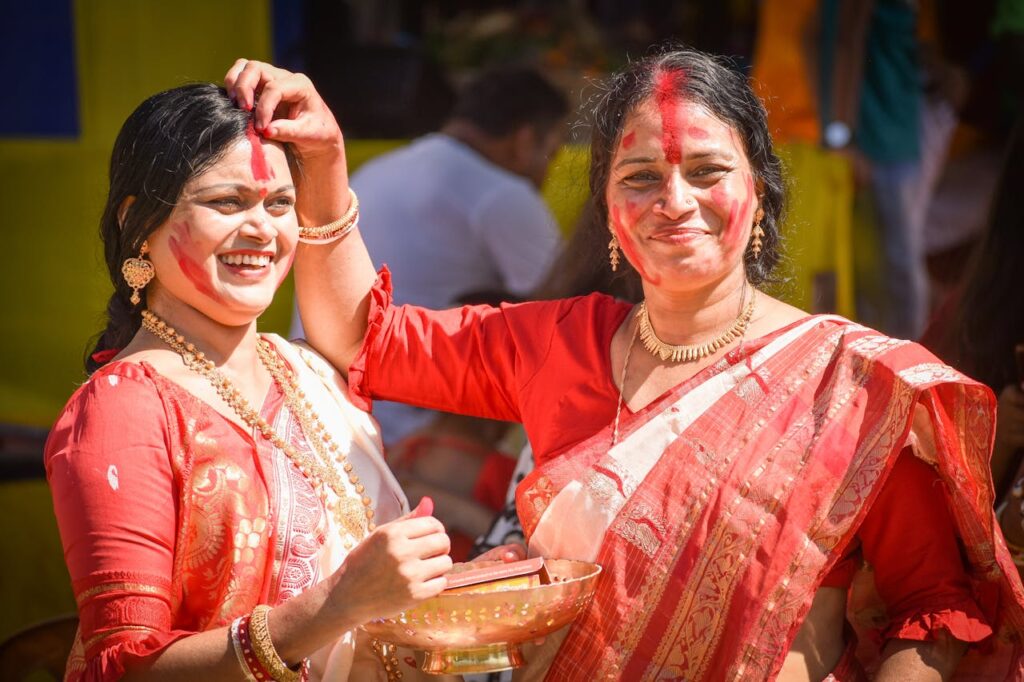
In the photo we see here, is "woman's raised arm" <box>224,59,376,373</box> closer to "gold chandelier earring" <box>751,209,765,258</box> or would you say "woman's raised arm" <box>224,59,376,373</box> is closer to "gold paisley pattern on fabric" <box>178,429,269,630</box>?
"gold paisley pattern on fabric" <box>178,429,269,630</box>

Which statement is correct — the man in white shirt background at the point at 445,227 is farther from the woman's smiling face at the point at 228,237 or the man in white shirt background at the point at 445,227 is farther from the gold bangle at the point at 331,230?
the woman's smiling face at the point at 228,237

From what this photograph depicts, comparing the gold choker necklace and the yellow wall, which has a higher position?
the gold choker necklace

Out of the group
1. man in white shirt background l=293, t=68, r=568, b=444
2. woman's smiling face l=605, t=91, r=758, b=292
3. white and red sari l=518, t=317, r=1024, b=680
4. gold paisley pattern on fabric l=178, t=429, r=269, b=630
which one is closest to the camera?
gold paisley pattern on fabric l=178, t=429, r=269, b=630

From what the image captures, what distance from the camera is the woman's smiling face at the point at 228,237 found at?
255 cm

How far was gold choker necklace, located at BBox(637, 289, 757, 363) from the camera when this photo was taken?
2818 mm

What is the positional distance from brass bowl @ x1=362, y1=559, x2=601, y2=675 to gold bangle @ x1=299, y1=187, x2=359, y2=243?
87cm

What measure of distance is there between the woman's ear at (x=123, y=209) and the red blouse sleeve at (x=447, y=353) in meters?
0.60

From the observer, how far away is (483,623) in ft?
7.94

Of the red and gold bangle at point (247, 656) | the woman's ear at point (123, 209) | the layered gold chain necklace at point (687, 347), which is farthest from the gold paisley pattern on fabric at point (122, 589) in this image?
the layered gold chain necklace at point (687, 347)

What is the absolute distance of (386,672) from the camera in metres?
2.74

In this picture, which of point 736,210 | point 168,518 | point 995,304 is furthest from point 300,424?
point 995,304

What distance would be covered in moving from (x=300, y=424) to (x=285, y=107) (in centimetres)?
66

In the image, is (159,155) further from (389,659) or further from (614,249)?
(389,659)

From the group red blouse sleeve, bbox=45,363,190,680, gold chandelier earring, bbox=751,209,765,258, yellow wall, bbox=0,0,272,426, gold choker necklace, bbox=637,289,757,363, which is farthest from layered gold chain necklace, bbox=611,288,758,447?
yellow wall, bbox=0,0,272,426
